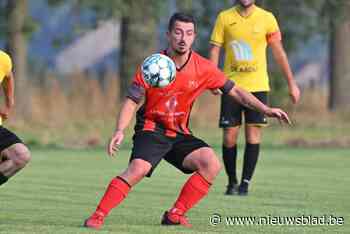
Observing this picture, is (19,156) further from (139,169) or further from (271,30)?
(271,30)

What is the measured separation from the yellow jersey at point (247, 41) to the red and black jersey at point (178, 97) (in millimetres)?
3533

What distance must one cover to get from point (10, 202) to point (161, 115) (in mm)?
2610

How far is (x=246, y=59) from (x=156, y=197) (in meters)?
1.90

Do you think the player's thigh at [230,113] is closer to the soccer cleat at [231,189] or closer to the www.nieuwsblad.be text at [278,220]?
the soccer cleat at [231,189]

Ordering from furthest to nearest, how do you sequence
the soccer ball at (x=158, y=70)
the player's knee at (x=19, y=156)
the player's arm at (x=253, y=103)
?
the player's knee at (x=19, y=156) → the player's arm at (x=253, y=103) → the soccer ball at (x=158, y=70)

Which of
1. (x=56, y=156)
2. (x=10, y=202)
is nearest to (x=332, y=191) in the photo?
(x=10, y=202)

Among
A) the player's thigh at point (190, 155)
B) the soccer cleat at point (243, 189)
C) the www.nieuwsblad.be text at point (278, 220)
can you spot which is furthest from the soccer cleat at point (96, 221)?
the soccer cleat at point (243, 189)

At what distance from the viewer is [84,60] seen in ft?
219

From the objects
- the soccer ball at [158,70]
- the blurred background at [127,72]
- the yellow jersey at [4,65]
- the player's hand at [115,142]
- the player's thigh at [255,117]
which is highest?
the soccer ball at [158,70]

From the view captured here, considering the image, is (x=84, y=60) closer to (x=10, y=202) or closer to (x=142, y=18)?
(x=142, y=18)

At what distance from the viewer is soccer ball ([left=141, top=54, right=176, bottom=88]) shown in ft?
34.9

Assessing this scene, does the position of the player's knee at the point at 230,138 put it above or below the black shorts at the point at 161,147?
below

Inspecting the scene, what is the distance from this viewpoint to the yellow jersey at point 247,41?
47.9 ft

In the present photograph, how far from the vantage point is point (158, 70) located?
34.8 feet
